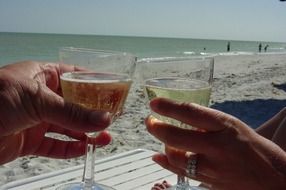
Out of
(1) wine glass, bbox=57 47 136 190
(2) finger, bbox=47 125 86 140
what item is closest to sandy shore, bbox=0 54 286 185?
(2) finger, bbox=47 125 86 140

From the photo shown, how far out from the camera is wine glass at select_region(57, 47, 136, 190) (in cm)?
125

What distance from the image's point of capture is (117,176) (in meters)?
2.19

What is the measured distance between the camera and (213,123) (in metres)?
1.15

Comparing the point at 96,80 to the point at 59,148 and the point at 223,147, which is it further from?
the point at 59,148

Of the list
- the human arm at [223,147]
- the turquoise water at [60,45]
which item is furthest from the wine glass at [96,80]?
the turquoise water at [60,45]

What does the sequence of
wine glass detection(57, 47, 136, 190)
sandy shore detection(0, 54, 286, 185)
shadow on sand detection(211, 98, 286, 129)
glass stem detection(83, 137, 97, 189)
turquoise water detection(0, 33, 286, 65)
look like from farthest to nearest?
turquoise water detection(0, 33, 286, 65) < shadow on sand detection(211, 98, 286, 129) < sandy shore detection(0, 54, 286, 185) < glass stem detection(83, 137, 97, 189) < wine glass detection(57, 47, 136, 190)

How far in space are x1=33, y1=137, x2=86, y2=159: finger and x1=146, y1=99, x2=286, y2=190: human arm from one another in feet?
1.81

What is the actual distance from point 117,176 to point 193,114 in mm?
1152

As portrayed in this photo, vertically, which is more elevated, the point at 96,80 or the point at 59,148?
the point at 96,80

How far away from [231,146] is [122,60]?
441mm

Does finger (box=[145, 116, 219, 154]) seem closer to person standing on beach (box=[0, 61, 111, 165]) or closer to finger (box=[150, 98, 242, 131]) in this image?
finger (box=[150, 98, 242, 131])

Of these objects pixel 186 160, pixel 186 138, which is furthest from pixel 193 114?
pixel 186 160

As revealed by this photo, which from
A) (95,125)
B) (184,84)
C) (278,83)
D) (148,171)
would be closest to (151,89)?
(184,84)

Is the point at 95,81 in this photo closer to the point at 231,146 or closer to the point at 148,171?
the point at 231,146
